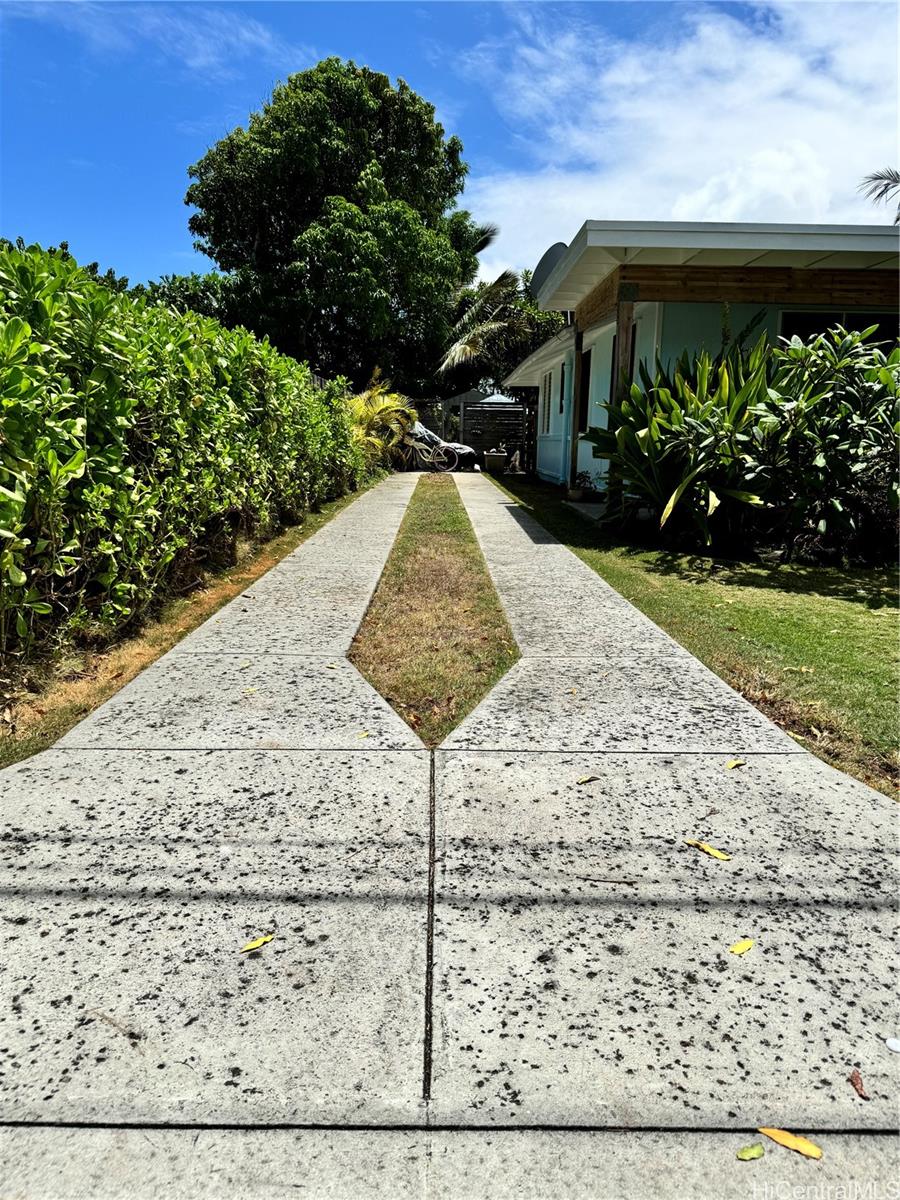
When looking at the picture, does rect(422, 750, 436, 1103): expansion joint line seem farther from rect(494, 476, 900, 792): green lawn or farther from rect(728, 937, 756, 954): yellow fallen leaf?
rect(494, 476, 900, 792): green lawn

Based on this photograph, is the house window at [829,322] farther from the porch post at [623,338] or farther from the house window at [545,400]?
the house window at [545,400]

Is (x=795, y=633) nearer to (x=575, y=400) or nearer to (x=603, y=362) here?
(x=575, y=400)

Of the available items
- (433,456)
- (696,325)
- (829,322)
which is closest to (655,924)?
(696,325)

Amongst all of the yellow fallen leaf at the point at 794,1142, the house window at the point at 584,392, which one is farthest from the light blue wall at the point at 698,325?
the yellow fallen leaf at the point at 794,1142

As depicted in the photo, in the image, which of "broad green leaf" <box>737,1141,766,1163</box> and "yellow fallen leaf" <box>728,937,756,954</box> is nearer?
"broad green leaf" <box>737,1141,766,1163</box>

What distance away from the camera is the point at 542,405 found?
65.8 ft

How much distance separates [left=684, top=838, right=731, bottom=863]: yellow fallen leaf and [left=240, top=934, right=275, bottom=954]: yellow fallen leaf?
1.28 metres

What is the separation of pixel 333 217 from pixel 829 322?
61.4 ft

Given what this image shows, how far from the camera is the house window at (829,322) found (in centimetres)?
1045

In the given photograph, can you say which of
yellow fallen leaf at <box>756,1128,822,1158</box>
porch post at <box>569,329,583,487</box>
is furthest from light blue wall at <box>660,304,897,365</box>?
yellow fallen leaf at <box>756,1128,822,1158</box>

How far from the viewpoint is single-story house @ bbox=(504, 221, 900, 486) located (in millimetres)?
8250

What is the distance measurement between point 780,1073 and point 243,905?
1.34m

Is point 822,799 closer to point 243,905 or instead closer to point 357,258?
point 243,905

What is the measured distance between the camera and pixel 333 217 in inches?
974
